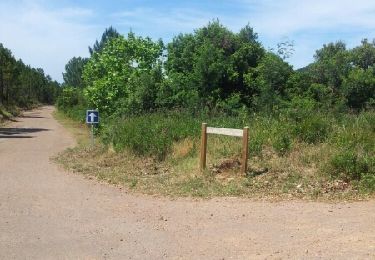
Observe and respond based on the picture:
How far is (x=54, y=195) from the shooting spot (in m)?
10.5

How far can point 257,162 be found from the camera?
38.5 ft

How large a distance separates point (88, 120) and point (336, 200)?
11334 mm

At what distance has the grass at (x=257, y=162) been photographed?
1018 centimetres

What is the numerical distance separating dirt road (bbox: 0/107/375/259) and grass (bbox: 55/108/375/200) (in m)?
0.90

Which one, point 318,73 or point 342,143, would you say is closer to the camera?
point 342,143

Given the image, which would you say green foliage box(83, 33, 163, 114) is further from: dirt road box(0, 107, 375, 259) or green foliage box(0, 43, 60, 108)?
green foliage box(0, 43, 60, 108)

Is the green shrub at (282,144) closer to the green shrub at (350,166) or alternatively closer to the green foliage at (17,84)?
the green shrub at (350,166)

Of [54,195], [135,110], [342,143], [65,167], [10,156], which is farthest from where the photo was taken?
[135,110]

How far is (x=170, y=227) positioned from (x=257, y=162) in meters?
4.60

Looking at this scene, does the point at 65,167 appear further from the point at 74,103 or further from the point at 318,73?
the point at 74,103

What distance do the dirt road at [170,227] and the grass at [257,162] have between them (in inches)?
35.4

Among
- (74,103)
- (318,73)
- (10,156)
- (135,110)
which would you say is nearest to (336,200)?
(10,156)

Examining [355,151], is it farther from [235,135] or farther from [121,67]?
[121,67]

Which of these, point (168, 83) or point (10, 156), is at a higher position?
point (168, 83)
